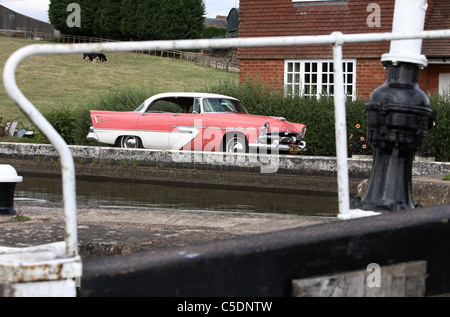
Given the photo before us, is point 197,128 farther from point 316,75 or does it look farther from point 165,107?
point 316,75

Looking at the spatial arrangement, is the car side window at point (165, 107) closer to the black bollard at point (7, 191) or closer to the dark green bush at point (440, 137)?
the dark green bush at point (440, 137)

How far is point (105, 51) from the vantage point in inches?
114

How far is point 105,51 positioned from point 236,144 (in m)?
11.3

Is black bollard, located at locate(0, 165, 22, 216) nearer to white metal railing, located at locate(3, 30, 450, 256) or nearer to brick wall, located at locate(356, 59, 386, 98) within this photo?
white metal railing, located at locate(3, 30, 450, 256)

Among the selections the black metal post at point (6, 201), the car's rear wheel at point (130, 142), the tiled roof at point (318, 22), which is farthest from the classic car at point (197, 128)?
the black metal post at point (6, 201)

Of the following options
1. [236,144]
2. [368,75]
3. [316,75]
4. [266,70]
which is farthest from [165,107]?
[368,75]

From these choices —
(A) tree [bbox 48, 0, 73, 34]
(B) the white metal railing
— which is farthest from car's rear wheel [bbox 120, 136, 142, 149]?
(A) tree [bbox 48, 0, 73, 34]

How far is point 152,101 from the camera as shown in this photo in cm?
1521

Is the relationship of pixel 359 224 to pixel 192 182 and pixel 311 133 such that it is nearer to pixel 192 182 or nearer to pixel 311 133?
pixel 192 182

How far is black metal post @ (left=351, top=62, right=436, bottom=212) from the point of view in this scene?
3674 millimetres

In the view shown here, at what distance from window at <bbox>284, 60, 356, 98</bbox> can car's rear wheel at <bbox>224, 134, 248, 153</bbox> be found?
17.0 feet

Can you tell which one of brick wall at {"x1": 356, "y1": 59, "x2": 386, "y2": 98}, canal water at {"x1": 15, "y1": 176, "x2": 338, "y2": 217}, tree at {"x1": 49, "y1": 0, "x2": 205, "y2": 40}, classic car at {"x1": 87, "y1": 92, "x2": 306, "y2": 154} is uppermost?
tree at {"x1": 49, "y1": 0, "x2": 205, "y2": 40}
